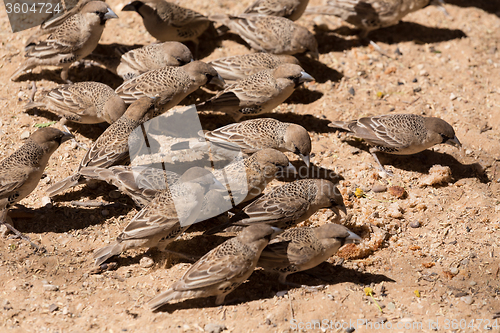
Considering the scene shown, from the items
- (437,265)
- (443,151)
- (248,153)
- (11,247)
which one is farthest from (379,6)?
(11,247)

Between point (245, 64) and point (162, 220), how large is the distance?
3492mm

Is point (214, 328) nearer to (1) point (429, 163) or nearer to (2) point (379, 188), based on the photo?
(2) point (379, 188)

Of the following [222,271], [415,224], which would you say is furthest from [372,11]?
[222,271]

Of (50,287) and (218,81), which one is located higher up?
(218,81)

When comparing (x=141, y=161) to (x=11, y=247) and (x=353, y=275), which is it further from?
(x=353, y=275)

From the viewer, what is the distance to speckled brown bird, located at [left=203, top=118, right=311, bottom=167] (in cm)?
636

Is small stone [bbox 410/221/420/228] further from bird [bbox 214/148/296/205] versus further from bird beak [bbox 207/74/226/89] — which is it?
bird beak [bbox 207/74/226/89]

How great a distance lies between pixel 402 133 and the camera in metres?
6.54

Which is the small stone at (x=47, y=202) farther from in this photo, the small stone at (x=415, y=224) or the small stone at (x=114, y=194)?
the small stone at (x=415, y=224)

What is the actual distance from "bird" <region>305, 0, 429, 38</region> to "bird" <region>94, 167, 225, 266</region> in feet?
17.7

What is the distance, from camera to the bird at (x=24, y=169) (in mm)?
5484

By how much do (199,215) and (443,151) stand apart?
4.12 m

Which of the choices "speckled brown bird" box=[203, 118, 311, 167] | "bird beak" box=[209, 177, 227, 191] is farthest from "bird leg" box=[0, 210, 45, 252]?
"speckled brown bird" box=[203, 118, 311, 167]

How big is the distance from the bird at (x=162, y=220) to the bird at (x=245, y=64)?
278 centimetres
